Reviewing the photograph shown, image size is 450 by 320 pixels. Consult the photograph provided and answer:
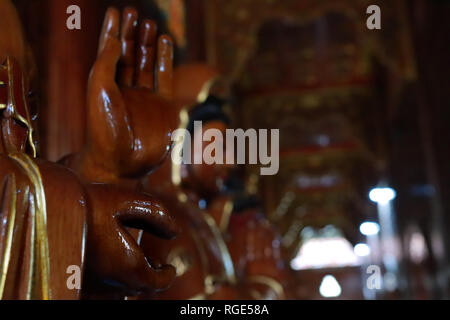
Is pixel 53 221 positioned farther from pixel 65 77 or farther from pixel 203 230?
pixel 65 77

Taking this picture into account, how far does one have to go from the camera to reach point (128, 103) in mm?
541

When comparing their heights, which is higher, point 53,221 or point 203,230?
point 203,230

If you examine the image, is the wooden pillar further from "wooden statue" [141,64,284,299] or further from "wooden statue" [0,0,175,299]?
"wooden statue" [0,0,175,299]

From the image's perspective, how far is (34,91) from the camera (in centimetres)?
57

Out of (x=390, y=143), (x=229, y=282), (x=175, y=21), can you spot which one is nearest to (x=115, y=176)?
(x=229, y=282)

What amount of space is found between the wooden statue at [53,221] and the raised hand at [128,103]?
21 mm

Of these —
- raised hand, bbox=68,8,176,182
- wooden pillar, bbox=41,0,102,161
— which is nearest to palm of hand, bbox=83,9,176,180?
raised hand, bbox=68,8,176,182

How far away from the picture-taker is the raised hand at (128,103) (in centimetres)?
53

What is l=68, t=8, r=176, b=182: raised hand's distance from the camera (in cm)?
53

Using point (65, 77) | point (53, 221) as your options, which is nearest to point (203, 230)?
point (65, 77)

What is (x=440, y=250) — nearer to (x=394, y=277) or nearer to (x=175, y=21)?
(x=175, y=21)

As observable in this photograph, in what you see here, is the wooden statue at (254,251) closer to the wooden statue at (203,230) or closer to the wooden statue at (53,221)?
the wooden statue at (203,230)

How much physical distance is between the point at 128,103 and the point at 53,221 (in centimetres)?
18
